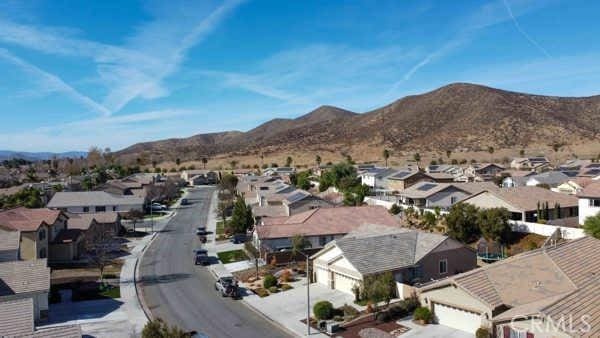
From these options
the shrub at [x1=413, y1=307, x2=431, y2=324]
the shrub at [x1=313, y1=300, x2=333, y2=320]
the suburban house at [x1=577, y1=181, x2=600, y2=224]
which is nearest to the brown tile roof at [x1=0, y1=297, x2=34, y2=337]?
the shrub at [x1=313, y1=300, x2=333, y2=320]

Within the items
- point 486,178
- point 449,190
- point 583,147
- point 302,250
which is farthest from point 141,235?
point 583,147

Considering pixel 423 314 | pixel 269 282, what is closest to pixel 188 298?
pixel 269 282

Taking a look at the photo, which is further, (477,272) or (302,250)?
→ (302,250)

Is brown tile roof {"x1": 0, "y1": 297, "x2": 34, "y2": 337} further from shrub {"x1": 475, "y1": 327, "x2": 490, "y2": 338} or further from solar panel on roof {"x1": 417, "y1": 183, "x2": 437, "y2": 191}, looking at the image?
solar panel on roof {"x1": 417, "y1": 183, "x2": 437, "y2": 191}

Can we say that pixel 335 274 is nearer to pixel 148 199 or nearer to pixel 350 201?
pixel 350 201

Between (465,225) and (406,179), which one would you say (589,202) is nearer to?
(465,225)

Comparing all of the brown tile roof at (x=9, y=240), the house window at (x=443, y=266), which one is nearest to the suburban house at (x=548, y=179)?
the house window at (x=443, y=266)
